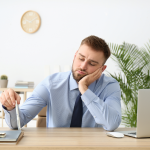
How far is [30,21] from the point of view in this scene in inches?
159

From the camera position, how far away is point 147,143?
0.95 meters

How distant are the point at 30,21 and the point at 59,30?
22.7 inches

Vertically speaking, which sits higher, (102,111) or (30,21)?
(30,21)

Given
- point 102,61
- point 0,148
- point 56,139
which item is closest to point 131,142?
point 56,139

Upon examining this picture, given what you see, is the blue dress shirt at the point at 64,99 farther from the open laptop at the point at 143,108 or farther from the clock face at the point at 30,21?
the clock face at the point at 30,21

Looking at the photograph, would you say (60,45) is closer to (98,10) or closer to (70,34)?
(70,34)

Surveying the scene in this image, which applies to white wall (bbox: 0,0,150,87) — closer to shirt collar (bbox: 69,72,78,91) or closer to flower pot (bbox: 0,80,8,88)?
flower pot (bbox: 0,80,8,88)

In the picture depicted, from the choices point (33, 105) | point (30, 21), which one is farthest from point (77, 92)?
point (30, 21)

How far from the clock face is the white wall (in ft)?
0.25

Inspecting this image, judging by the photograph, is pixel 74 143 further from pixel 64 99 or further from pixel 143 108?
pixel 64 99

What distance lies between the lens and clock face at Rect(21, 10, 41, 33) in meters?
4.02

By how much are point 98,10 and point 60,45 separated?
976 millimetres

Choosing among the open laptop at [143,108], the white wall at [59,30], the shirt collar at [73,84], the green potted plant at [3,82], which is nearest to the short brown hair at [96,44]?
the shirt collar at [73,84]

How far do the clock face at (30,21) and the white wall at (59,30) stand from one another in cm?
8
